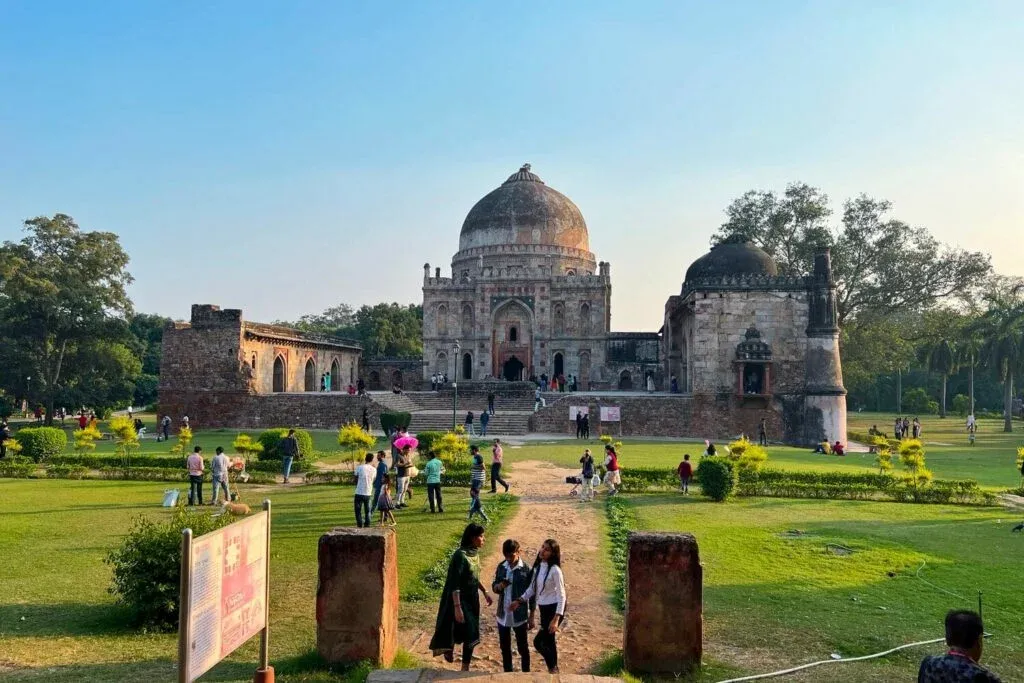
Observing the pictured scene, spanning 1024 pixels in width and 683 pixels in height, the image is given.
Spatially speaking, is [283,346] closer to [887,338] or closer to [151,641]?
[887,338]

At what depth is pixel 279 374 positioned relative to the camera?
36688mm

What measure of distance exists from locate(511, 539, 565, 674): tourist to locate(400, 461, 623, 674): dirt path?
544 millimetres

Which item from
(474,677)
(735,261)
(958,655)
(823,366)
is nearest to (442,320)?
(735,261)

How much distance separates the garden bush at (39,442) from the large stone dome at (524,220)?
28.5 meters

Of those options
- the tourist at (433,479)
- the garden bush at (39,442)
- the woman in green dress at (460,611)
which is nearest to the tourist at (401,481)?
the tourist at (433,479)

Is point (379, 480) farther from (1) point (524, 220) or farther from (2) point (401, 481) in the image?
(1) point (524, 220)

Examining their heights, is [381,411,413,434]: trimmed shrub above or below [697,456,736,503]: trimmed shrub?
above

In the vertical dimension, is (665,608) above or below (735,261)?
below

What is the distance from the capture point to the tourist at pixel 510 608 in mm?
5426

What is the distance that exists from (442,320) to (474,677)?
3791 centimetres

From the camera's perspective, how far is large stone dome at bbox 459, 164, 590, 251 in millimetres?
44062

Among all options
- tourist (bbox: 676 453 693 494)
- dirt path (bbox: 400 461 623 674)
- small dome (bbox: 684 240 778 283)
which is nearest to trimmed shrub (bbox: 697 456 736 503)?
tourist (bbox: 676 453 693 494)

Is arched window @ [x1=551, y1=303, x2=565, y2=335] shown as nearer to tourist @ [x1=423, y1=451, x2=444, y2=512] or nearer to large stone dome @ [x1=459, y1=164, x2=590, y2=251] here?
large stone dome @ [x1=459, y1=164, x2=590, y2=251]

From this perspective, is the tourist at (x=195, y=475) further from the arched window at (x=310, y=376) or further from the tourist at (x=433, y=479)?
the arched window at (x=310, y=376)
